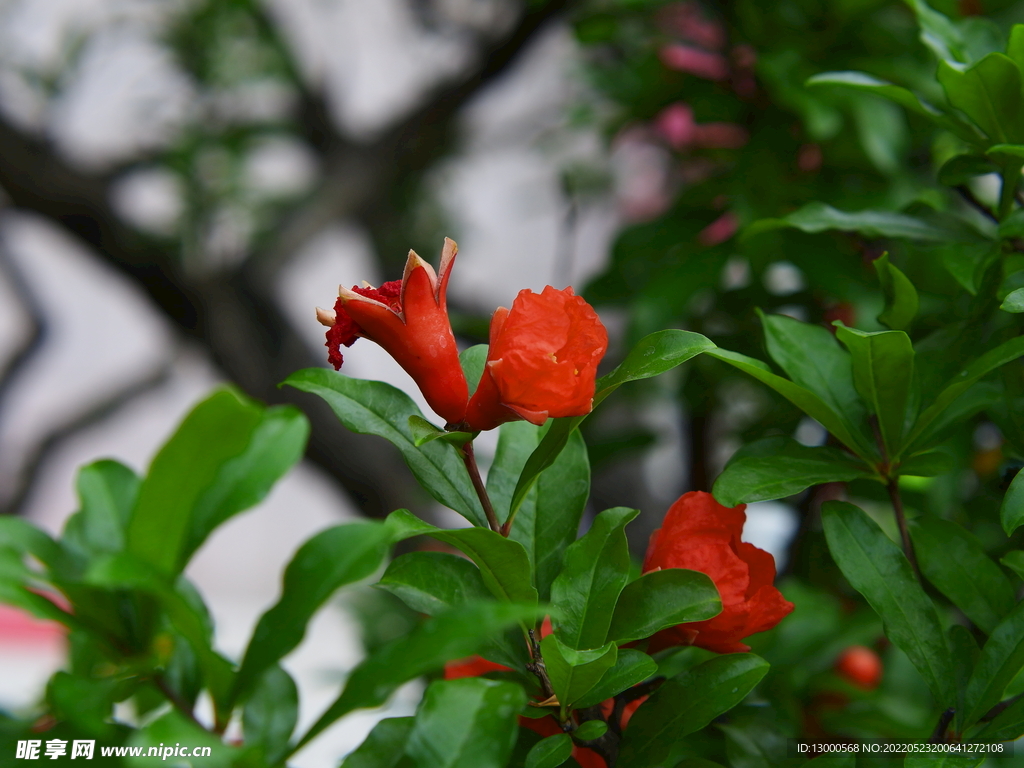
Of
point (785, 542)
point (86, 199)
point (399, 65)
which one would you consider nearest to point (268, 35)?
point (86, 199)

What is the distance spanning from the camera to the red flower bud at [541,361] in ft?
0.96

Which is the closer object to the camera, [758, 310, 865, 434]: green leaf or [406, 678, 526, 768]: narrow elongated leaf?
[406, 678, 526, 768]: narrow elongated leaf

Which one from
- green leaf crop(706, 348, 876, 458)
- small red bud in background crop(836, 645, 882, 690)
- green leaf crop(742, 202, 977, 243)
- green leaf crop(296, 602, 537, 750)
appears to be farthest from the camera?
small red bud in background crop(836, 645, 882, 690)

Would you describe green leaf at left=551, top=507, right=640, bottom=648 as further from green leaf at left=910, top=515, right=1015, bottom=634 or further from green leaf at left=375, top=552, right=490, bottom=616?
green leaf at left=910, top=515, right=1015, bottom=634

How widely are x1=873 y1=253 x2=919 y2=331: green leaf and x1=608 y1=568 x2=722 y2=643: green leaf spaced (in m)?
0.16

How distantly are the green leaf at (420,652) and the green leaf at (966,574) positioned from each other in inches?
8.6

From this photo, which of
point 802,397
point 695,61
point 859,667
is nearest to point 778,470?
point 802,397

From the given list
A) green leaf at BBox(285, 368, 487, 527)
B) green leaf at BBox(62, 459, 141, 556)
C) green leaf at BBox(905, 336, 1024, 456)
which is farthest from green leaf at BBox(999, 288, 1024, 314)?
green leaf at BBox(62, 459, 141, 556)

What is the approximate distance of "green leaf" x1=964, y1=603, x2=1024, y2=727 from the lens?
0.31 metres

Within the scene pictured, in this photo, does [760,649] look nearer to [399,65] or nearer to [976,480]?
[976,480]

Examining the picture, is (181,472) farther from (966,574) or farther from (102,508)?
(966,574)

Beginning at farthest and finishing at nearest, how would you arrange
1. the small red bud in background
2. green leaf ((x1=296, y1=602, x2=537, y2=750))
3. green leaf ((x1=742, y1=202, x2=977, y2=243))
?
the small red bud in background → green leaf ((x1=742, y1=202, x2=977, y2=243)) → green leaf ((x1=296, y1=602, x2=537, y2=750))

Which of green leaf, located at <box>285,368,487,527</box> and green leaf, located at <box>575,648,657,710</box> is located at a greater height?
green leaf, located at <box>285,368,487,527</box>

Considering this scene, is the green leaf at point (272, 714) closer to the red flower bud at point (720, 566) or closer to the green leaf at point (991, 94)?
the red flower bud at point (720, 566)
